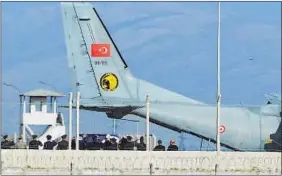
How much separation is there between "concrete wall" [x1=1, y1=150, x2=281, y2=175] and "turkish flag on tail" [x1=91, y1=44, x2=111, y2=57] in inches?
578

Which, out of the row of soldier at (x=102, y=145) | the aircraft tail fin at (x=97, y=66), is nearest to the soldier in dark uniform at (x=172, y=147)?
the row of soldier at (x=102, y=145)

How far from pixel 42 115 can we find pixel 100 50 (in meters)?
8.21

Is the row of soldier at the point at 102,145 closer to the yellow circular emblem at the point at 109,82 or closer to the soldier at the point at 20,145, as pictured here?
the soldier at the point at 20,145

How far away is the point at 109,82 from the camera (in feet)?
131

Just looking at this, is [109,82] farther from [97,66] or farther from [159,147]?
[159,147]

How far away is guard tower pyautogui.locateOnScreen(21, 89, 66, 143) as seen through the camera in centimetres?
3062

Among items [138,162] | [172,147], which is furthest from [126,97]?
[138,162]

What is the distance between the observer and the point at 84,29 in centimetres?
3844

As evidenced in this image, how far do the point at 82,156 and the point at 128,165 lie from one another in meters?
1.38

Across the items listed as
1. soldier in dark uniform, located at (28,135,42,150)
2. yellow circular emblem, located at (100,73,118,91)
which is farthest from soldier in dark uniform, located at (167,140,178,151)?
yellow circular emblem, located at (100,73,118,91)

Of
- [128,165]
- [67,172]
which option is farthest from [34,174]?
[128,165]

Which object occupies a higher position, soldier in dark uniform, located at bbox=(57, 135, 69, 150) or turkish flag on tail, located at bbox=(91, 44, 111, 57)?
turkish flag on tail, located at bbox=(91, 44, 111, 57)

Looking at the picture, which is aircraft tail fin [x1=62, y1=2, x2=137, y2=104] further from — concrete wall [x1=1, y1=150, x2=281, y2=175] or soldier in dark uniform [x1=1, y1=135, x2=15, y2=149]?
concrete wall [x1=1, y1=150, x2=281, y2=175]

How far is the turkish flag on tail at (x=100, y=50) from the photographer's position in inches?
1539
